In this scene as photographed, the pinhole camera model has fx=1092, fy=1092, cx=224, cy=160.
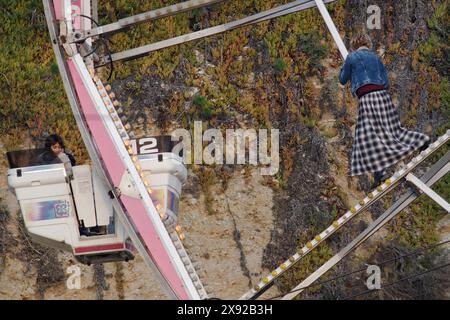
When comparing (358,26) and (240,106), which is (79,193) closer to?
(240,106)

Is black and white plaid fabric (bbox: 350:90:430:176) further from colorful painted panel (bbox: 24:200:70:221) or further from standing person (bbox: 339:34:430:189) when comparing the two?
colorful painted panel (bbox: 24:200:70:221)

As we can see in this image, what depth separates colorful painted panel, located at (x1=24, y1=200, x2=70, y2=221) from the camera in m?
14.9

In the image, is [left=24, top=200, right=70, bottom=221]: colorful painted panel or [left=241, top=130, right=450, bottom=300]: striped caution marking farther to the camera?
[left=24, top=200, right=70, bottom=221]: colorful painted panel

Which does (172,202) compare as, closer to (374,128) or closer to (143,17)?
(143,17)

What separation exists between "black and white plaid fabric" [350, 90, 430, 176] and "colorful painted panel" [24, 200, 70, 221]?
4065mm

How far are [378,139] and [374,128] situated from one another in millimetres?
153

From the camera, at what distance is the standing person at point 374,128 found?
44.8 feet

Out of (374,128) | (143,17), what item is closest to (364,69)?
(374,128)

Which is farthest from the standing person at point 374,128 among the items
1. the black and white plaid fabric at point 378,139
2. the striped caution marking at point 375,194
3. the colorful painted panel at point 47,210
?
the colorful painted panel at point 47,210

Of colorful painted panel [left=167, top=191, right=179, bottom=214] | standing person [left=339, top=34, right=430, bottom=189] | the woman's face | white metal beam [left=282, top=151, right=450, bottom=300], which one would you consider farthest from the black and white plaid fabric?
the woman's face

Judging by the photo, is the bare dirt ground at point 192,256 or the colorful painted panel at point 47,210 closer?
the colorful painted panel at point 47,210

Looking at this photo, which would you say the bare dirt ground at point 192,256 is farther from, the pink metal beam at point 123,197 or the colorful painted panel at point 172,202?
the pink metal beam at point 123,197

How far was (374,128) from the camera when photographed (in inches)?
539
